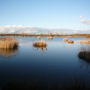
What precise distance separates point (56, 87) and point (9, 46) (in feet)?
63.3

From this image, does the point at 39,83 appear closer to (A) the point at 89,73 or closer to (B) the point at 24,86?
(B) the point at 24,86

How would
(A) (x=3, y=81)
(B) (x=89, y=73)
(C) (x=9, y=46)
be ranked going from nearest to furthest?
(A) (x=3, y=81) → (B) (x=89, y=73) → (C) (x=9, y=46)

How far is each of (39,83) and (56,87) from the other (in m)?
1.38

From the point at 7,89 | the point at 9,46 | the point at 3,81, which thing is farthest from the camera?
the point at 9,46

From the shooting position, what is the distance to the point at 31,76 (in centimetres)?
1146

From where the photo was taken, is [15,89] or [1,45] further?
[1,45]

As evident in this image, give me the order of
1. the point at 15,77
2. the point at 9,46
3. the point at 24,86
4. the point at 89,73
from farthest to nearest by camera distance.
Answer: the point at 9,46 → the point at 89,73 → the point at 15,77 → the point at 24,86

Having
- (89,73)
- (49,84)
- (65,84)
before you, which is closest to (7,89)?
(49,84)

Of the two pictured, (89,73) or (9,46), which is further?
(9,46)

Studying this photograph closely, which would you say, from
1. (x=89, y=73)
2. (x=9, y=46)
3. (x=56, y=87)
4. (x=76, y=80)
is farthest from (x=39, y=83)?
(x=9, y=46)

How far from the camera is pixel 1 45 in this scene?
2677cm

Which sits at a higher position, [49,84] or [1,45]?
[1,45]

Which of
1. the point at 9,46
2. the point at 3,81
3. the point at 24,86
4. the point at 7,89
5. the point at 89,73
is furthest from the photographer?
the point at 9,46

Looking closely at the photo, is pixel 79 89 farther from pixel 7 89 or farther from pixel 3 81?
pixel 3 81
